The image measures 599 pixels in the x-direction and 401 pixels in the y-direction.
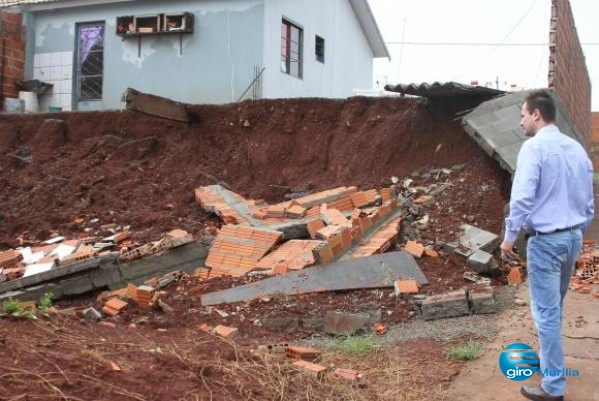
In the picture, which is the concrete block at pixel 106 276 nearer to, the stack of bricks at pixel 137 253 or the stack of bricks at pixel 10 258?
the stack of bricks at pixel 137 253

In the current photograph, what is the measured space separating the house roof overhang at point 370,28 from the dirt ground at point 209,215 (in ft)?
32.4

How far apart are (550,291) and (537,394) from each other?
0.64m

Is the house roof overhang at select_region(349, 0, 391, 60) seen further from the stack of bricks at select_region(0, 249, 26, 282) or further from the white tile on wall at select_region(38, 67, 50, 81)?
the stack of bricks at select_region(0, 249, 26, 282)

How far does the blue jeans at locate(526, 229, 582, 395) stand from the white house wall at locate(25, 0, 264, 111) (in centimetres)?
1253

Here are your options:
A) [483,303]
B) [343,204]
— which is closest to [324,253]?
[483,303]

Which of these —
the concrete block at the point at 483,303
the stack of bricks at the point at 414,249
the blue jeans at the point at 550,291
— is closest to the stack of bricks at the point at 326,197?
the stack of bricks at the point at 414,249

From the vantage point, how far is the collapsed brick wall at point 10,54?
15.7 m

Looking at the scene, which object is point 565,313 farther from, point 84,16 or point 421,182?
point 84,16

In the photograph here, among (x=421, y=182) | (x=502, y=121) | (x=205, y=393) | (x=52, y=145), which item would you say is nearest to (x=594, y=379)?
(x=205, y=393)

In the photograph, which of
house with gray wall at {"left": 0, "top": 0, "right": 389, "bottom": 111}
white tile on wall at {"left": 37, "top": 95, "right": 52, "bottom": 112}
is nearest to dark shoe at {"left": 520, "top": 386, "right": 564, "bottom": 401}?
house with gray wall at {"left": 0, "top": 0, "right": 389, "bottom": 111}

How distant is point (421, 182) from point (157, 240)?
420 cm

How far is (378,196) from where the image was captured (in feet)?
30.3

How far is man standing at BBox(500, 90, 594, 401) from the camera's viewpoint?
3641mm

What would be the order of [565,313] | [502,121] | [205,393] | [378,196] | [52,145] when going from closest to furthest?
[205,393] < [565,313] < [502,121] < [378,196] < [52,145]
